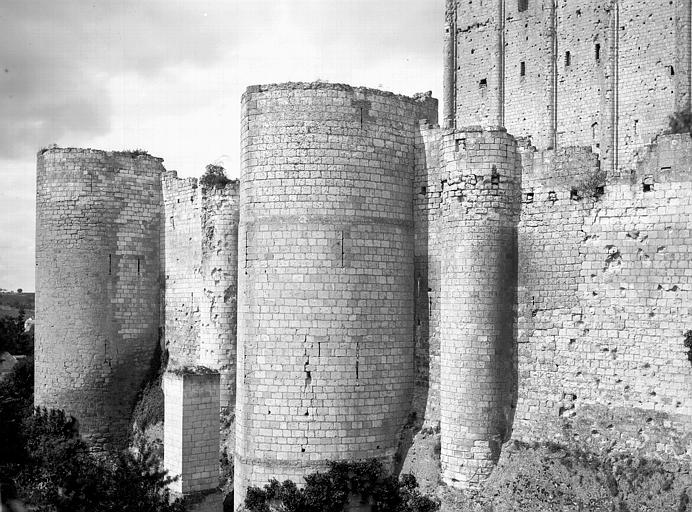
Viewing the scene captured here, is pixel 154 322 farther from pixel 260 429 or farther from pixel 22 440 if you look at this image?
pixel 260 429

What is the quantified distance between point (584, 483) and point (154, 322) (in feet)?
44.8

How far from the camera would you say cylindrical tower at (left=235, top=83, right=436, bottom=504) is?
14.4 m

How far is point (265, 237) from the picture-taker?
14.8 metres

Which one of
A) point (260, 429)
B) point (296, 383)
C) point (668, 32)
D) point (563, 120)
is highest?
point (668, 32)

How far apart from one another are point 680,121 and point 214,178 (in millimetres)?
16659

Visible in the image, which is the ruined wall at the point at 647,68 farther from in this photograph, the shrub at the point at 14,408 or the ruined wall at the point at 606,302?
the shrub at the point at 14,408

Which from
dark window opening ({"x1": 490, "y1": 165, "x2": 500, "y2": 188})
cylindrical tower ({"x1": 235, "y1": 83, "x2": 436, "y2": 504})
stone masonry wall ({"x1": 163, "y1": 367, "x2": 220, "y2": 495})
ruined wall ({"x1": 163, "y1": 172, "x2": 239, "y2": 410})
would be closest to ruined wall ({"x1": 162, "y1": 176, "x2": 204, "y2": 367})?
ruined wall ({"x1": 163, "y1": 172, "x2": 239, "y2": 410})

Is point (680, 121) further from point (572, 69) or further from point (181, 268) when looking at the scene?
point (181, 268)

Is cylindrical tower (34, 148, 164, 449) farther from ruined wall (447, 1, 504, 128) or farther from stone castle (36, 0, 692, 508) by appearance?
ruined wall (447, 1, 504, 128)

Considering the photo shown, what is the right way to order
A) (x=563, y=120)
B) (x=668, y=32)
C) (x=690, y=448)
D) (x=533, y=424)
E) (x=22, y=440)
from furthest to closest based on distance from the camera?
(x=563, y=120)
(x=668, y=32)
(x=22, y=440)
(x=533, y=424)
(x=690, y=448)

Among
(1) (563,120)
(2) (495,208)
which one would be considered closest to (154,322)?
(2) (495,208)

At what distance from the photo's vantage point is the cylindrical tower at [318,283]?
14.4 meters

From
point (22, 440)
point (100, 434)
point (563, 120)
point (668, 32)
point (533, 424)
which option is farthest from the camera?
point (563, 120)

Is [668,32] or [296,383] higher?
[668,32]
